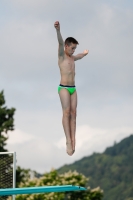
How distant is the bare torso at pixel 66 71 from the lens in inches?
477

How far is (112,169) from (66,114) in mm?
106784

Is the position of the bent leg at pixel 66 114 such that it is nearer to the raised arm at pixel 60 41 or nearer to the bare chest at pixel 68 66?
the bare chest at pixel 68 66

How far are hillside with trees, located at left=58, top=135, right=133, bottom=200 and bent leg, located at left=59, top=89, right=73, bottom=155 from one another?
278 feet

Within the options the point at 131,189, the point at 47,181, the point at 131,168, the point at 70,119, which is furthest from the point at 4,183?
the point at 131,168

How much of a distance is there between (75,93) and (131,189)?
9364 centimetres

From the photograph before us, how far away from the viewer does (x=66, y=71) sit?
1212 centimetres

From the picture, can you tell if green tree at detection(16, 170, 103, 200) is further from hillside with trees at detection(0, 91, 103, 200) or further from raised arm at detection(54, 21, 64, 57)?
raised arm at detection(54, 21, 64, 57)

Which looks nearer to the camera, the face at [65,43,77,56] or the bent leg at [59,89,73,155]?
the bent leg at [59,89,73,155]

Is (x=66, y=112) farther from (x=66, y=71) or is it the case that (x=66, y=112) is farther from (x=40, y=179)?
(x=40, y=179)

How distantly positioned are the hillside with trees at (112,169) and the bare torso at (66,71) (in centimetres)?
8475

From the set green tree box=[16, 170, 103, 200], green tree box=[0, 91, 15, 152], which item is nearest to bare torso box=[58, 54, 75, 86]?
green tree box=[16, 170, 103, 200]

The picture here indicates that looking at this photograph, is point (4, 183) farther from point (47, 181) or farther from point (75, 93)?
point (75, 93)

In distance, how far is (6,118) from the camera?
43031 mm

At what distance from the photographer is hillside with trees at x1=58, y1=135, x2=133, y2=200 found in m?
105
